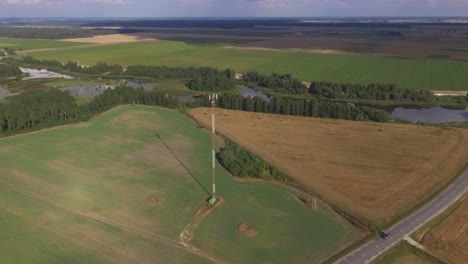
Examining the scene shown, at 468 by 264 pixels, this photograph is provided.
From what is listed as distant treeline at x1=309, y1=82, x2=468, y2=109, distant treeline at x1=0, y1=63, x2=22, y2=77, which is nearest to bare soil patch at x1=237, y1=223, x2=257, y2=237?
distant treeline at x1=309, y1=82, x2=468, y2=109

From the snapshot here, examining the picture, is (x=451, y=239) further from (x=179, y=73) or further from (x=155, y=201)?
(x=179, y=73)

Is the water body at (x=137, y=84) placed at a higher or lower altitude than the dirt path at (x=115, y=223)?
higher

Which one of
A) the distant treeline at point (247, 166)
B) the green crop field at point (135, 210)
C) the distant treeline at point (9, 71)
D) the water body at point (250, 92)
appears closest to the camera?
the green crop field at point (135, 210)

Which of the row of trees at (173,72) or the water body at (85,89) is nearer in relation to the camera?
the water body at (85,89)

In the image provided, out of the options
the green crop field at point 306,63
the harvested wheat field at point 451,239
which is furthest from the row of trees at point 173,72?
the harvested wheat field at point 451,239

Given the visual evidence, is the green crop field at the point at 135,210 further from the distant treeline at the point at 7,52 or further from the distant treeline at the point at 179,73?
the distant treeline at the point at 7,52

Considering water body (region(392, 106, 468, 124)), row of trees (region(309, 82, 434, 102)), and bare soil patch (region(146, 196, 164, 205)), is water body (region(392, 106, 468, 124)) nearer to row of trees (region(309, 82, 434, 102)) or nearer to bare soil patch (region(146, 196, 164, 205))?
row of trees (region(309, 82, 434, 102))
